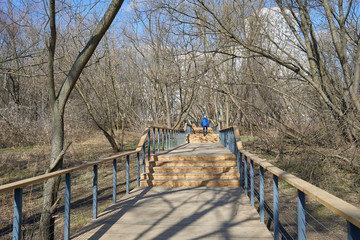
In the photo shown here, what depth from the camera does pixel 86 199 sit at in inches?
354

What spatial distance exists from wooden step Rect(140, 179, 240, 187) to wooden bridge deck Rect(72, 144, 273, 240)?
0.63 meters

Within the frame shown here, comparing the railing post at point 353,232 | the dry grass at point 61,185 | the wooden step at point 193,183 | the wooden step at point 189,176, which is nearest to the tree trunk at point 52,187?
the dry grass at point 61,185

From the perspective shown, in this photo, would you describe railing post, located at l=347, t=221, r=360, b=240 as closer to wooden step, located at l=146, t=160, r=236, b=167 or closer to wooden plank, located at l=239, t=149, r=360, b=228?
wooden plank, located at l=239, t=149, r=360, b=228

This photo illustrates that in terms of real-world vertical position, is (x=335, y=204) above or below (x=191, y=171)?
above

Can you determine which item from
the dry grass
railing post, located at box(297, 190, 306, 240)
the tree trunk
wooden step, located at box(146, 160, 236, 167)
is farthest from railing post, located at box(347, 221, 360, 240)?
wooden step, located at box(146, 160, 236, 167)

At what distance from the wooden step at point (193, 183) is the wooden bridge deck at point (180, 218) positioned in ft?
2.05

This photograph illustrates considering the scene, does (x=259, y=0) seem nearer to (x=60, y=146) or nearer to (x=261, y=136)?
(x=261, y=136)

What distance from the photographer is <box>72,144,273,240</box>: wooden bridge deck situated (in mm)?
4070

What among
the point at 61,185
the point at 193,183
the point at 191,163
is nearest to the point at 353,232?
the point at 193,183

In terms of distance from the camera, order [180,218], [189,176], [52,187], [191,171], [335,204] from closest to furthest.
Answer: [335,204], [180,218], [52,187], [189,176], [191,171]

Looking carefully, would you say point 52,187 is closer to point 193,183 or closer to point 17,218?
point 17,218

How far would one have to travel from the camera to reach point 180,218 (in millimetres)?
4816

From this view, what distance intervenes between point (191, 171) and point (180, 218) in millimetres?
3414

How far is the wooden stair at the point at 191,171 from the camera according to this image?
295 inches
